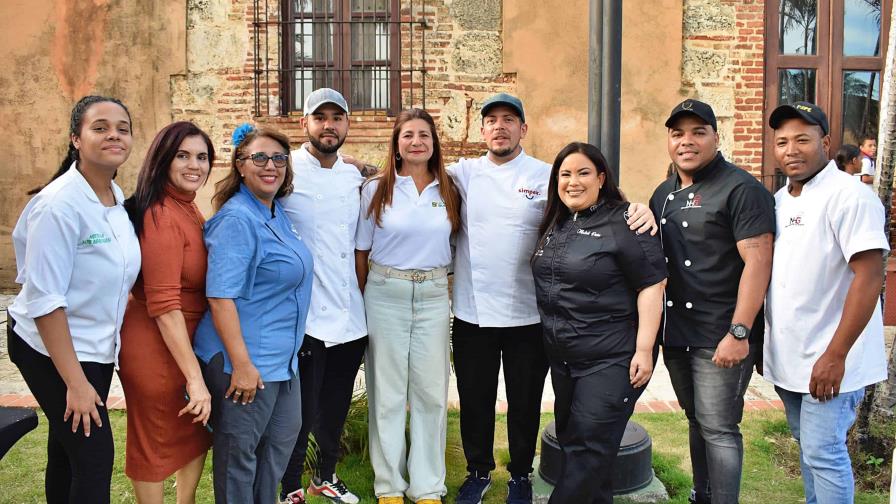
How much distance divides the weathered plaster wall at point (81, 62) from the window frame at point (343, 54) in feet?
4.09

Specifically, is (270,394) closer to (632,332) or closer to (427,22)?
(632,332)

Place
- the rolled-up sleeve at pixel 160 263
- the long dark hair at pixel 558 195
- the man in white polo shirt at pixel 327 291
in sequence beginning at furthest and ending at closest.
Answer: the man in white polo shirt at pixel 327 291, the long dark hair at pixel 558 195, the rolled-up sleeve at pixel 160 263

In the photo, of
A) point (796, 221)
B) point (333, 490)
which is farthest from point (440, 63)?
point (796, 221)

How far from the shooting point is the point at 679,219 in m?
3.27

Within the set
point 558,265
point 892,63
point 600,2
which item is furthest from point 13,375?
point 892,63

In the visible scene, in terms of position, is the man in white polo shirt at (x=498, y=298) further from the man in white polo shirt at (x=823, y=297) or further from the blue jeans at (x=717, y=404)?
the man in white polo shirt at (x=823, y=297)

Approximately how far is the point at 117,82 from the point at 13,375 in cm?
424

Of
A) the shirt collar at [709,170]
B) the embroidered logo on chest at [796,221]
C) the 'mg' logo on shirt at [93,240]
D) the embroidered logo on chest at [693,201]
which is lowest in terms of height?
the 'mg' logo on shirt at [93,240]

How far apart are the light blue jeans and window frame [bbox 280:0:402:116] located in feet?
18.2

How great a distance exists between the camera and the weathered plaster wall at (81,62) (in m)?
8.91

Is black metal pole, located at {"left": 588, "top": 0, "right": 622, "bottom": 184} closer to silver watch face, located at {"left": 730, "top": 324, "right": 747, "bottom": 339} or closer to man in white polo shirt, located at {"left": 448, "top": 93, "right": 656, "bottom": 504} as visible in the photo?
man in white polo shirt, located at {"left": 448, "top": 93, "right": 656, "bottom": 504}

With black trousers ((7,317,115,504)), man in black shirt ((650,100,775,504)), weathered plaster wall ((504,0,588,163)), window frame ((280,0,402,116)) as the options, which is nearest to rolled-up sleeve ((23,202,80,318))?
black trousers ((7,317,115,504))

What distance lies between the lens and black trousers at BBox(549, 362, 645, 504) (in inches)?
125

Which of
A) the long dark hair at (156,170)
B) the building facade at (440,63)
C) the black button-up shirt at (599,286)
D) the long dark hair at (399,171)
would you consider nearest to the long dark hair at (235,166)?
the long dark hair at (156,170)
